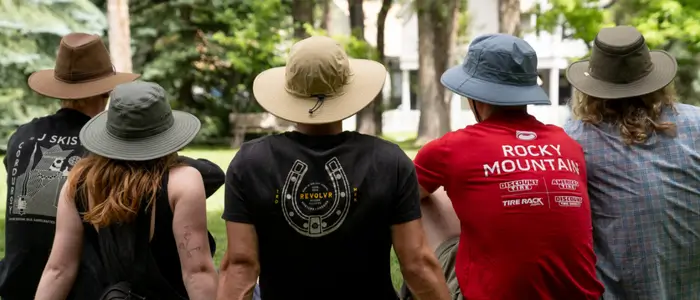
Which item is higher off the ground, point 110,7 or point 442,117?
point 110,7

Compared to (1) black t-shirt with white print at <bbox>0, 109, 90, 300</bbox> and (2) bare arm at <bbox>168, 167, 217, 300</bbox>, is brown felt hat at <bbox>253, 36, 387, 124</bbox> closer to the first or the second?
(2) bare arm at <bbox>168, 167, 217, 300</bbox>

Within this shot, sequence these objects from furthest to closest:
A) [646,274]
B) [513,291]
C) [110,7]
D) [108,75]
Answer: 1. [110,7]
2. [108,75]
3. [646,274]
4. [513,291]

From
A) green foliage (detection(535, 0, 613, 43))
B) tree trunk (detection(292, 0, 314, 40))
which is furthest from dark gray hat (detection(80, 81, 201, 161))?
tree trunk (detection(292, 0, 314, 40))

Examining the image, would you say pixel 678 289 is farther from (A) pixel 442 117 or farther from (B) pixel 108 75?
(A) pixel 442 117

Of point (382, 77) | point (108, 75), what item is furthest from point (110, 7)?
point (382, 77)

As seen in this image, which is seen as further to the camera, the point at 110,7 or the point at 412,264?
the point at 110,7

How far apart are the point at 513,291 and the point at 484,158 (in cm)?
48

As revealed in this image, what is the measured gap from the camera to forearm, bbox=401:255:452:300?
2.74 meters

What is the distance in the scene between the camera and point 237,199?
2697 millimetres

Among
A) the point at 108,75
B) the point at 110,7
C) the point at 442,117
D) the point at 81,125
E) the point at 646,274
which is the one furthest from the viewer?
the point at 442,117

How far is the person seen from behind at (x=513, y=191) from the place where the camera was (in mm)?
2930

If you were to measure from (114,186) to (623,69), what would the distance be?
6.41ft

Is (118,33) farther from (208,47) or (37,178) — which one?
(37,178)

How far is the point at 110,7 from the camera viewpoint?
65.5 feet
